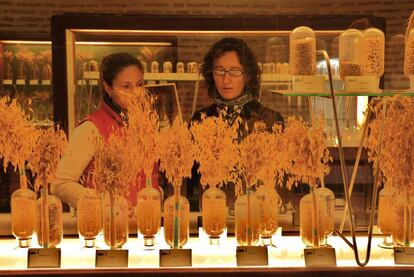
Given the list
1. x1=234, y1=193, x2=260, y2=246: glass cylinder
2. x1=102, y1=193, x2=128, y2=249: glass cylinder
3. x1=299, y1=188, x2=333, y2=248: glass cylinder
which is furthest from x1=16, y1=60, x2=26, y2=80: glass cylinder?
x1=299, y1=188, x2=333, y2=248: glass cylinder

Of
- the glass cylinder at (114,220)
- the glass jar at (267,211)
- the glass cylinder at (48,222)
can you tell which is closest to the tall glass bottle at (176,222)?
the glass cylinder at (114,220)

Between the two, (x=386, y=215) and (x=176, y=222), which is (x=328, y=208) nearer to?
(x=386, y=215)

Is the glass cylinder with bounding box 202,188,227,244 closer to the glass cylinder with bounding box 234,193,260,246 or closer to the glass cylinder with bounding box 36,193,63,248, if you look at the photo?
the glass cylinder with bounding box 234,193,260,246

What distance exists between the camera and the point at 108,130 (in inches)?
78.5

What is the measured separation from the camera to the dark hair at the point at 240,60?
2139 mm

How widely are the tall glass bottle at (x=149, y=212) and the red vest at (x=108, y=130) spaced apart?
6 cm

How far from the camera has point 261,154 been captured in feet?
5.86

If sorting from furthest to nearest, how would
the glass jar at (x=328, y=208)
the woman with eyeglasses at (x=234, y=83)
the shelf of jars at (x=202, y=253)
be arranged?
the woman with eyeglasses at (x=234, y=83) → the glass jar at (x=328, y=208) → the shelf of jars at (x=202, y=253)

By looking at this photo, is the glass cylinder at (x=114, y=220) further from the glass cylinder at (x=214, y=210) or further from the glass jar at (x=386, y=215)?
the glass jar at (x=386, y=215)

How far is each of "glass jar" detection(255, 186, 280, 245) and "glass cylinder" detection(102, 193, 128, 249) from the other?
0.44 meters

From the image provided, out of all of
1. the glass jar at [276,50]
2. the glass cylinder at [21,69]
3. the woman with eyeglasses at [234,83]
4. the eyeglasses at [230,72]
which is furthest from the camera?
the glass cylinder at [21,69]

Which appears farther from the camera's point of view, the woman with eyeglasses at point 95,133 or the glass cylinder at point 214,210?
the woman with eyeglasses at point 95,133

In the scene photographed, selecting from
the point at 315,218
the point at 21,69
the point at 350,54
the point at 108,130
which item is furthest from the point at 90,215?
the point at 21,69

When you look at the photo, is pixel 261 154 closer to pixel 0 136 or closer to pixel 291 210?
pixel 291 210
